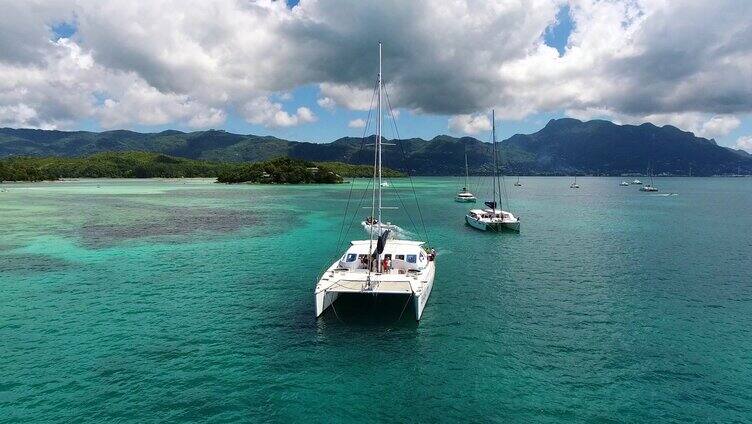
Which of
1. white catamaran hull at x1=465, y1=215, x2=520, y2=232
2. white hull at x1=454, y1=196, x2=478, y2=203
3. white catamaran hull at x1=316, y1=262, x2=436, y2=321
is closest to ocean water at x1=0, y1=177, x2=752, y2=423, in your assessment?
white catamaran hull at x1=316, y1=262, x2=436, y2=321

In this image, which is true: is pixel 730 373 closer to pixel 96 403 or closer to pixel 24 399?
pixel 96 403

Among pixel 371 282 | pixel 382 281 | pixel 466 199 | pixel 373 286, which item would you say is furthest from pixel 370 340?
pixel 466 199

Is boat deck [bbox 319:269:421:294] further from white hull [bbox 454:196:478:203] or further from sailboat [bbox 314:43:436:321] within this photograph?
white hull [bbox 454:196:478:203]

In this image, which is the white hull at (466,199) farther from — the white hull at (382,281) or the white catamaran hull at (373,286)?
the white catamaran hull at (373,286)

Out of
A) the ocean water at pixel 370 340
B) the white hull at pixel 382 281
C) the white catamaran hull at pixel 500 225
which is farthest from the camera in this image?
the white catamaran hull at pixel 500 225

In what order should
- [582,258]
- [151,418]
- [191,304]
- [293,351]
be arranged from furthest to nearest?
[582,258] → [191,304] → [293,351] → [151,418]

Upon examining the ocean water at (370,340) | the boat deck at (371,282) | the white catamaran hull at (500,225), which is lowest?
the ocean water at (370,340)

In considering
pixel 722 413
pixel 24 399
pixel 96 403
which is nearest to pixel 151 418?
pixel 96 403

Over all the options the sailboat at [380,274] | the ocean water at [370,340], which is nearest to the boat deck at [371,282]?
the sailboat at [380,274]
